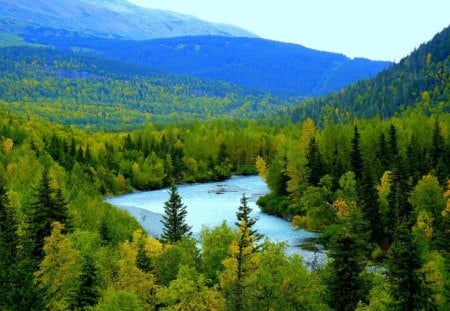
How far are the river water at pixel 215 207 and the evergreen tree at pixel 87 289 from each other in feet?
111

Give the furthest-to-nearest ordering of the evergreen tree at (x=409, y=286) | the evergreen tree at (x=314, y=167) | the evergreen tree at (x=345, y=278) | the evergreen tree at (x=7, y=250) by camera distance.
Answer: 1. the evergreen tree at (x=314, y=167)
2. the evergreen tree at (x=345, y=278)
3. the evergreen tree at (x=7, y=250)
4. the evergreen tree at (x=409, y=286)

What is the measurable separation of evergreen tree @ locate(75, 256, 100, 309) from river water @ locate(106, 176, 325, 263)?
33.9 metres

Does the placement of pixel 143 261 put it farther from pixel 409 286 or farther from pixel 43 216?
pixel 409 286

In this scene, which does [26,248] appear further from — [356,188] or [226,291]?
[356,188]

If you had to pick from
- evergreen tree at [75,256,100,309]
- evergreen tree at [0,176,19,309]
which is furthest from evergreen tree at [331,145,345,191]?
evergreen tree at [75,256,100,309]

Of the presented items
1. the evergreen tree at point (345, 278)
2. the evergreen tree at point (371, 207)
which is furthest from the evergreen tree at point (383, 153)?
the evergreen tree at point (345, 278)

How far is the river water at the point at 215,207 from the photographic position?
292 ft

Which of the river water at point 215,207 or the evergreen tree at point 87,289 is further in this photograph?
the river water at point 215,207

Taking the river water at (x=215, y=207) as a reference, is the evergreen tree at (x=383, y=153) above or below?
above

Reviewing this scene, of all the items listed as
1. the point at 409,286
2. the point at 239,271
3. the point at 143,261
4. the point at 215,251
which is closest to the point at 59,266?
the point at 143,261

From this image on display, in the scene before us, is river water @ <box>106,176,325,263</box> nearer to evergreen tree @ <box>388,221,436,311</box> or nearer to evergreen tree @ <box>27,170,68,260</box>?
evergreen tree @ <box>27,170,68,260</box>

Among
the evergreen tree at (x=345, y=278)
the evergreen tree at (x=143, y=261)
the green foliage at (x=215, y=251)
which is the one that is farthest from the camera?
the green foliage at (x=215, y=251)

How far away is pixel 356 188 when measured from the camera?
85.1 m

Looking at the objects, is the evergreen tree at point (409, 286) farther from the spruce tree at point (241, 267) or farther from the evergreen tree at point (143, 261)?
the evergreen tree at point (143, 261)
